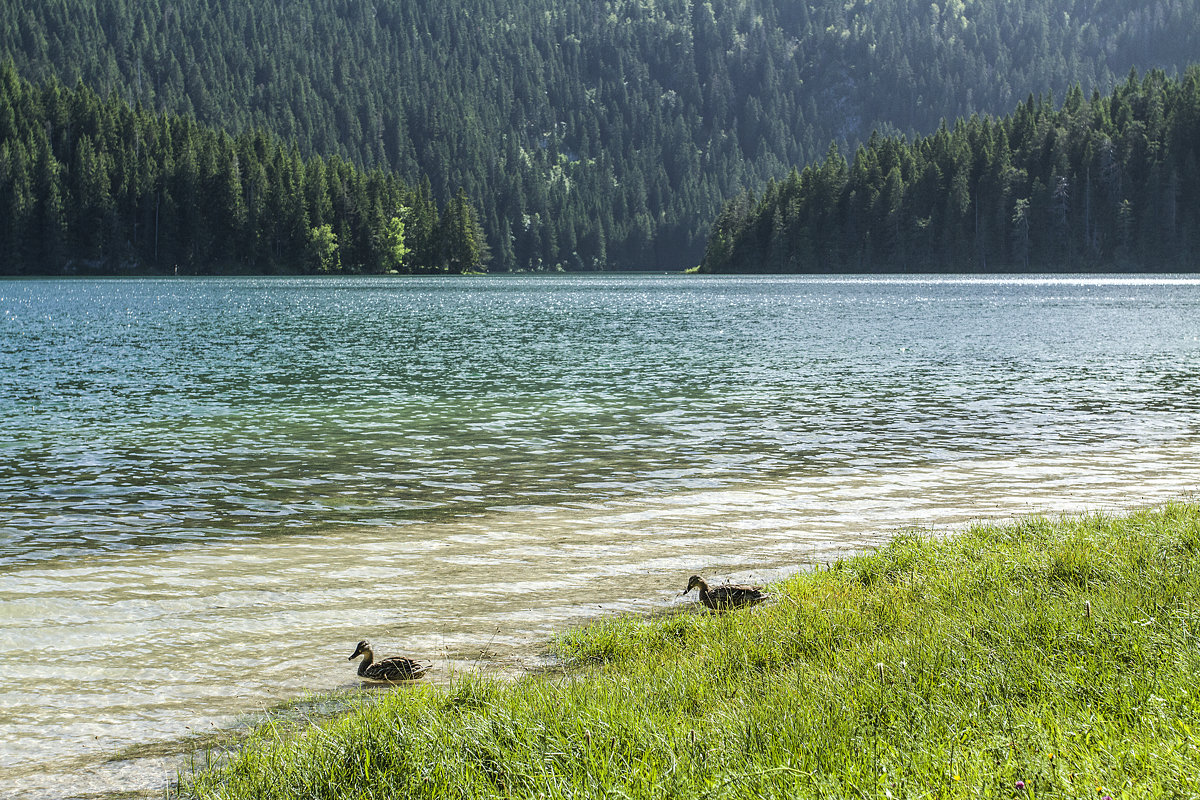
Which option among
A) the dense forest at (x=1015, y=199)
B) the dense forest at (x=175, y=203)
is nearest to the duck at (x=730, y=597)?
the dense forest at (x=1015, y=199)

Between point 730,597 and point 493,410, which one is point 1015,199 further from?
point 730,597

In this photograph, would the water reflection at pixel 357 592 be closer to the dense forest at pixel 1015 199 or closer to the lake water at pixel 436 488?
the lake water at pixel 436 488

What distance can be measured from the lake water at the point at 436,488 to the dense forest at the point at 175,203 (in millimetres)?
141922

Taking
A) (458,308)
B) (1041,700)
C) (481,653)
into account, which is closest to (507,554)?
(481,653)

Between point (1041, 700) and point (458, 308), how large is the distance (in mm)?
79697

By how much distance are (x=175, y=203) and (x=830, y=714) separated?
190150 millimetres

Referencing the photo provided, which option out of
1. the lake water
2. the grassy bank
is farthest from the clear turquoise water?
the grassy bank

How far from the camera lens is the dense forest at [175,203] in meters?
166

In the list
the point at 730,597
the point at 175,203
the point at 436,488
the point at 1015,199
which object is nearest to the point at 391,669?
the point at 730,597

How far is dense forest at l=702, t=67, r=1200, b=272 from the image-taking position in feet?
535

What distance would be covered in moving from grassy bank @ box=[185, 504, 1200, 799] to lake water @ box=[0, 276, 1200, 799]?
134 cm

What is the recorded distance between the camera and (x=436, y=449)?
817 inches

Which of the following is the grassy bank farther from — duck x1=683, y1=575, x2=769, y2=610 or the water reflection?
the water reflection

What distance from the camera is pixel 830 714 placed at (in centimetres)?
595
